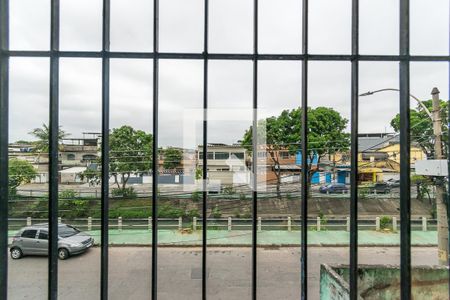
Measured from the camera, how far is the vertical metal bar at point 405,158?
1.71 meters

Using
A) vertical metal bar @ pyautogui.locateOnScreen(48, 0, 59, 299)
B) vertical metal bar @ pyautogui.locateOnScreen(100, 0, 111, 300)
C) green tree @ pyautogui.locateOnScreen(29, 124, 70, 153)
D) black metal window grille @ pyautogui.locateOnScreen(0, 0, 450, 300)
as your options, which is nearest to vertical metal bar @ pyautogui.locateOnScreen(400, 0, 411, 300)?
black metal window grille @ pyautogui.locateOnScreen(0, 0, 450, 300)

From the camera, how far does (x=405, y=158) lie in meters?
1.75

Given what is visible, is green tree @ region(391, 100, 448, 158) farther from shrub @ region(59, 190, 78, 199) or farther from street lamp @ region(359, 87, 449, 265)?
shrub @ region(59, 190, 78, 199)

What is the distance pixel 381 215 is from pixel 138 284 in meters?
6.82

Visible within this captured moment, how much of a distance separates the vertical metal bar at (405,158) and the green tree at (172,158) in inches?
71.4

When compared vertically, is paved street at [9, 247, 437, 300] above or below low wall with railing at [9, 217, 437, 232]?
below

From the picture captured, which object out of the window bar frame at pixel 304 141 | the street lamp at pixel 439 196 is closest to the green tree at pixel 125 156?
the window bar frame at pixel 304 141

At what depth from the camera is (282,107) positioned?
10.0 ft

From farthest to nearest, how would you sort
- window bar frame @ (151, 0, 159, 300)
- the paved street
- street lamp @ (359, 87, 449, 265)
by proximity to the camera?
1. the paved street
2. street lamp @ (359, 87, 449, 265)
3. window bar frame @ (151, 0, 159, 300)

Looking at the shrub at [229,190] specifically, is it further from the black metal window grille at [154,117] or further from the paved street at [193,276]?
the paved street at [193,276]

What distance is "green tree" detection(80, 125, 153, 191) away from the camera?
8.60 feet

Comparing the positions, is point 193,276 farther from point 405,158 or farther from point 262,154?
point 405,158

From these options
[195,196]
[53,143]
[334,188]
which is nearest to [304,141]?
[195,196]

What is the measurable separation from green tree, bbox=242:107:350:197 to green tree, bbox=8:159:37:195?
7.55ft
